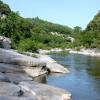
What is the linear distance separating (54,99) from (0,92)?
383cm

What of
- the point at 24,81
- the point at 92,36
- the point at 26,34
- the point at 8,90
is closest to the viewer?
the point at 8,90

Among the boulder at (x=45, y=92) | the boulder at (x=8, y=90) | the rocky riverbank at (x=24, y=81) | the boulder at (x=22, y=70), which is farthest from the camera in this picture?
the boulder at (x=22, y=70)

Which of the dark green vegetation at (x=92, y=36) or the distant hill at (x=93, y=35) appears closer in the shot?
the distant hill at (x=93, y=35)

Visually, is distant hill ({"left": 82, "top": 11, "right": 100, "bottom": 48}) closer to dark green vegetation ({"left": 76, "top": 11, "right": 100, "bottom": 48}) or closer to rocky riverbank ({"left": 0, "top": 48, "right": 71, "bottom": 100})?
dark green vegetation ({"left": 76, "top": 11, "right": 100, "bottom": 48})

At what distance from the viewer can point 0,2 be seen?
114 metres

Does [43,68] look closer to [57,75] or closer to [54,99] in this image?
[57,75]

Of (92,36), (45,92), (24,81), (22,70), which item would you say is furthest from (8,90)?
(92,36)

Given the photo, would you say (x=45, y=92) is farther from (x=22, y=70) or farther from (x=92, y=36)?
(x=92, y=36)

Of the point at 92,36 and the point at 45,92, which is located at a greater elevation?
the point at 92,36

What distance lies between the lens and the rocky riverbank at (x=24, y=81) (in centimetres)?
2164

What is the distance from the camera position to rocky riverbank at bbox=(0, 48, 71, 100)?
21641 millimetres

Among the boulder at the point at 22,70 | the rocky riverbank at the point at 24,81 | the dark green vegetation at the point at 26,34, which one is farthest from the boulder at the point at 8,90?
the dark green vegetation at the point at 26,34

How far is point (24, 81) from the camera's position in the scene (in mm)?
27969

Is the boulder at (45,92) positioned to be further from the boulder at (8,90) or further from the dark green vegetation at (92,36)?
the dark green vegetation at (92,36)
